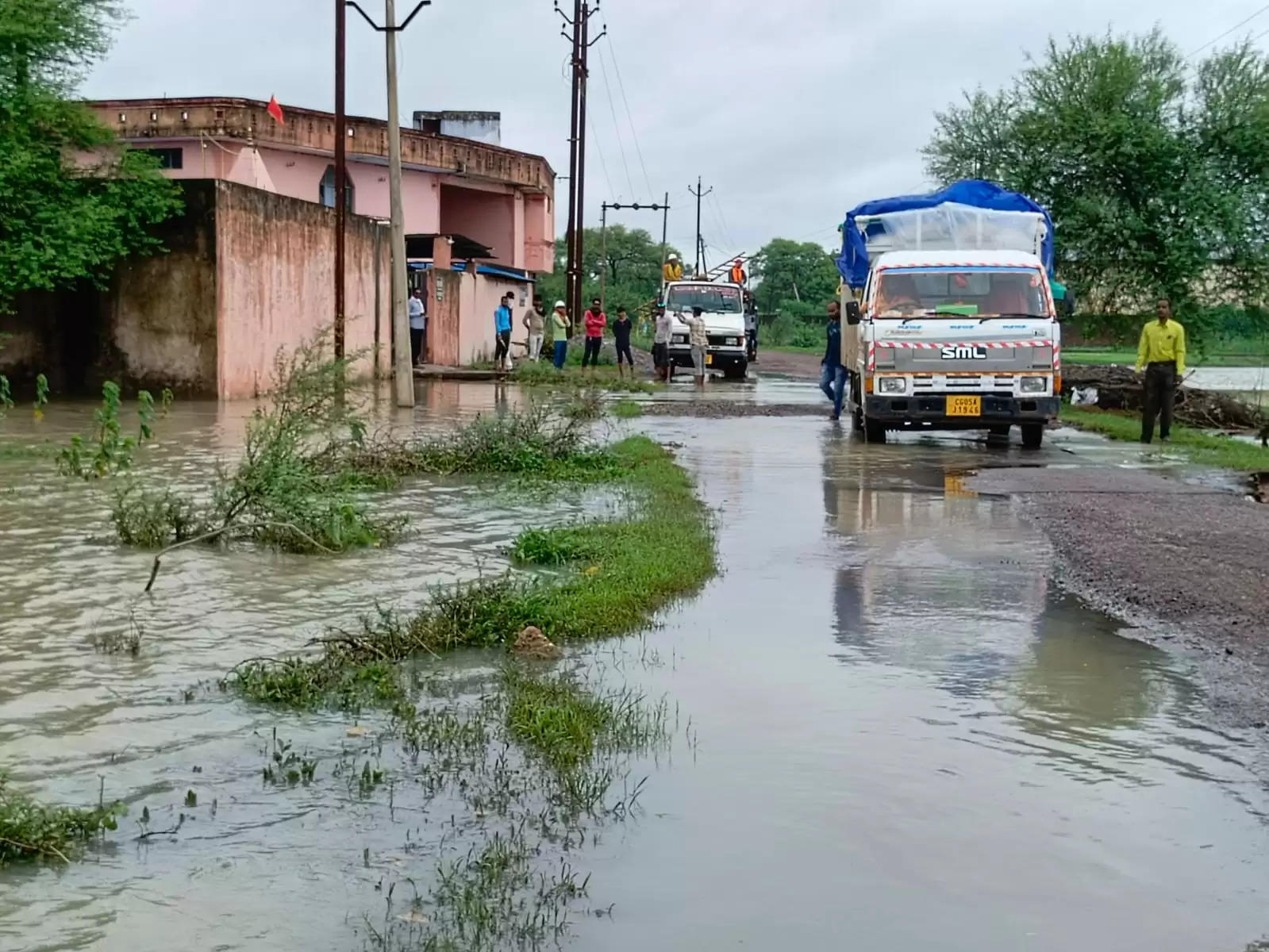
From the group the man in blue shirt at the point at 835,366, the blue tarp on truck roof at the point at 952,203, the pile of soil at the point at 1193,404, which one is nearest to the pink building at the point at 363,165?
the man in blue shirt at the point at 835,366

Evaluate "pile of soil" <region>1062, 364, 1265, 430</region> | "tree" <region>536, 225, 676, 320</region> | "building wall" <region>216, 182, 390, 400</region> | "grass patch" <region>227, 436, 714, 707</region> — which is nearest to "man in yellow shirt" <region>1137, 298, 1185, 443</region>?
"pile of soil" <region>1062, 364, 1265, 430</region>

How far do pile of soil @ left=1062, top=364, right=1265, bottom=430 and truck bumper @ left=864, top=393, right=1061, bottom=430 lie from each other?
6.14 m

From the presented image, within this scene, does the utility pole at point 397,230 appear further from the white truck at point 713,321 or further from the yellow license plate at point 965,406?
the white truck at point 713,321

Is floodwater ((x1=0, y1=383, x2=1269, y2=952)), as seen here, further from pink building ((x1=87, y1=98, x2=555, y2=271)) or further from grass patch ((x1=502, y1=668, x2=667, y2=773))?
pink building ((x1=87, y1=98, x2=555, y2=271))

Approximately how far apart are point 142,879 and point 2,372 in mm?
20040

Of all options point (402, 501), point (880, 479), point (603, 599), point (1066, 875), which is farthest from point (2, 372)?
point (1066, 875)

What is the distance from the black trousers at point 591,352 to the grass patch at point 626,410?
11191 mm

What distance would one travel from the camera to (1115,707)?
6188 mm

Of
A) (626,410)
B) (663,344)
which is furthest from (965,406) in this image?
(663,344)

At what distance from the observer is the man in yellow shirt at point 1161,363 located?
18.0m

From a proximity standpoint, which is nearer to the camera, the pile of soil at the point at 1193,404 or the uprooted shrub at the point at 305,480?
the uprooted shrub at the point at 305,480

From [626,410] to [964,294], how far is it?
6929mm

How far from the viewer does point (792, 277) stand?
10625cm

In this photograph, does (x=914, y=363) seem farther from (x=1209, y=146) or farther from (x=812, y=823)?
(x=1209, y=146)
